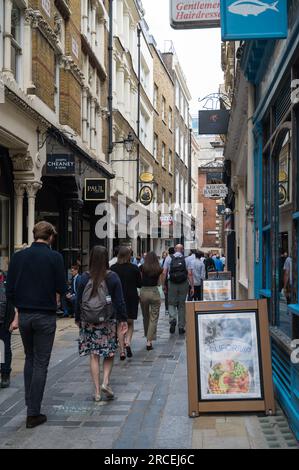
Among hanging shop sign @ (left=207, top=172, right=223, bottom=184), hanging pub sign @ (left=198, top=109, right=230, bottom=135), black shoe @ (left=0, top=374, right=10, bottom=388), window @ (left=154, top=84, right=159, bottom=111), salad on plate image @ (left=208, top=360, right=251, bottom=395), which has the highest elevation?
window @ (left=154, top=84, right=159, bottom=111)

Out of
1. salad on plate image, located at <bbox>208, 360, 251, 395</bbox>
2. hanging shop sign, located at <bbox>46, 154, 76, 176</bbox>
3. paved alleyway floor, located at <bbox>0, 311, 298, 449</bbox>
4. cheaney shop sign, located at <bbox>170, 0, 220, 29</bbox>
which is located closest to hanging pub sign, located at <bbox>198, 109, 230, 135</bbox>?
hanging shop sign, located at <bbox>46, 154, 76, 176</bbox>

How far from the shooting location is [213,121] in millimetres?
16469

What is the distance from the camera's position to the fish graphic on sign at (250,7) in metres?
5.42

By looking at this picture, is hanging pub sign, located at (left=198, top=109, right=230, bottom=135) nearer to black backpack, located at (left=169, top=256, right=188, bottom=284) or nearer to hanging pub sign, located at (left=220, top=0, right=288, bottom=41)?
black backpack, located at (left=169, top=256, right=188, bottom=284)

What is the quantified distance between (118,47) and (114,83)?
62.9 inches

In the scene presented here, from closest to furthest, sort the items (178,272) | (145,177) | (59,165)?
1. (178,272)
2. (59,165)
3. (145,177)

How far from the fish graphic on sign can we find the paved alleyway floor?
373 centimetres

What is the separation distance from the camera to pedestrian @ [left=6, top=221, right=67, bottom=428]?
5.54 metres

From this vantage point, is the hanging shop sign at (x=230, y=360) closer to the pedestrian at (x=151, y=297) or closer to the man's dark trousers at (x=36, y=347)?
the man's dark trousers at (x=36, y=347)

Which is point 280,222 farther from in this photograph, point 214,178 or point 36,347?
point 214,178

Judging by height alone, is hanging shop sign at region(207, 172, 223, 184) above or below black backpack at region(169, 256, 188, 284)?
above

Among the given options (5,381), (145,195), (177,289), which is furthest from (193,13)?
(145,195)

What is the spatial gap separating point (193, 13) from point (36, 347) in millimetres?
5058

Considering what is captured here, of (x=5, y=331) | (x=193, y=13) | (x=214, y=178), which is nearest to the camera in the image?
(x=5, y=331)
